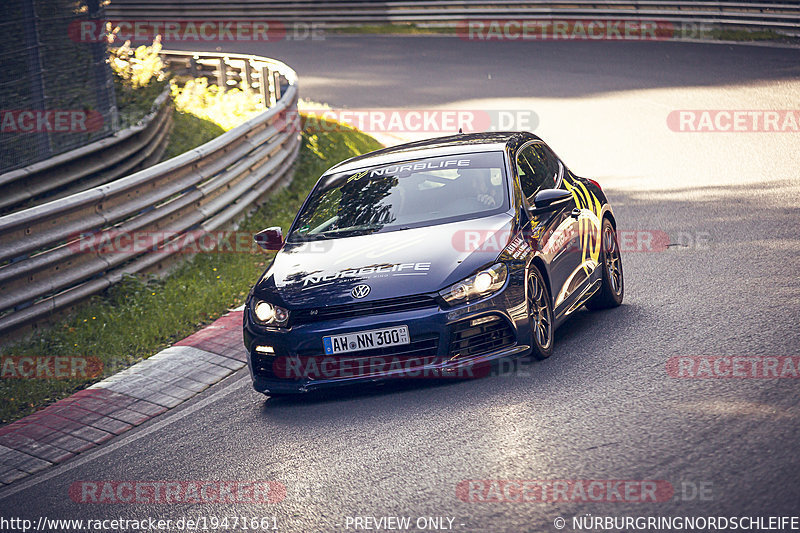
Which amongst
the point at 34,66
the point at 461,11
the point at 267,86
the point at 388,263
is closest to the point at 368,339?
the point at 388,263

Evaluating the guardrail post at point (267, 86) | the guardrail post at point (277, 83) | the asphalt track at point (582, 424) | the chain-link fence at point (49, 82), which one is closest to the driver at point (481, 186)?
the asphalt track at point (582, 424)

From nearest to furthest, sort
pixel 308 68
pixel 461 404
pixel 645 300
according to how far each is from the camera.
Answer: pixel 461 404, pixel 645 300, pixel 308 68

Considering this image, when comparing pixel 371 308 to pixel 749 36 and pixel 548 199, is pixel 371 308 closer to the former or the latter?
pixel 548 199

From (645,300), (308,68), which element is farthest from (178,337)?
(308,68)

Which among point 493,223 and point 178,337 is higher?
point 493,223

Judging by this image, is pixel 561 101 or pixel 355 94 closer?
pixel 561 101

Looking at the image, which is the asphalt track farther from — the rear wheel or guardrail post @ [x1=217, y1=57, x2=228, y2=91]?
guardrail post @ [x1=217, y1=57, x2=228, y2=91]

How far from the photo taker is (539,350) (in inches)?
271

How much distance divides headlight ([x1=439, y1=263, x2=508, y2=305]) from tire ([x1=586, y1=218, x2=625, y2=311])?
182 centimetres

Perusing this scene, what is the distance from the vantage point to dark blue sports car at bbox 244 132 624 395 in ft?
21.3

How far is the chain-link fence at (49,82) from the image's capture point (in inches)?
458

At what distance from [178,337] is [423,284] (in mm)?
3445

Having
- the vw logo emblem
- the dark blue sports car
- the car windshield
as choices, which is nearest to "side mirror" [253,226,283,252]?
the dark blue sports car

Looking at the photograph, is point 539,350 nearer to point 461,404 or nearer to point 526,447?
point 461,404
